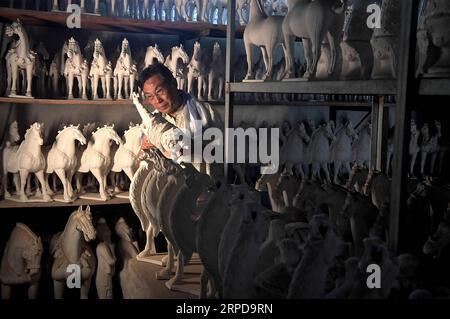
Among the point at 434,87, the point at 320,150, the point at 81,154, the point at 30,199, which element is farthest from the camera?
the point at 320,150

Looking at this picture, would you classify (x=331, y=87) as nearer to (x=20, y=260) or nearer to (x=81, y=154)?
(x=20, y=260)

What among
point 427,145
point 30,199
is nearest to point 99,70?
point 30,199

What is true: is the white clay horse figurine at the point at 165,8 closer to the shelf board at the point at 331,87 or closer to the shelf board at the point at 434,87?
the shelf board at the point at 331,87

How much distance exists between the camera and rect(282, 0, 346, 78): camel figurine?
1.91m

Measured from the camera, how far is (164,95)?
3.15 m

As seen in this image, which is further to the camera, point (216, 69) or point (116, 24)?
point (216, 69)

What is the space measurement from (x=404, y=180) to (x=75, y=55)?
10.0ft

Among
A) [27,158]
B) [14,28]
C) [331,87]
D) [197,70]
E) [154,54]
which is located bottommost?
[27,158]

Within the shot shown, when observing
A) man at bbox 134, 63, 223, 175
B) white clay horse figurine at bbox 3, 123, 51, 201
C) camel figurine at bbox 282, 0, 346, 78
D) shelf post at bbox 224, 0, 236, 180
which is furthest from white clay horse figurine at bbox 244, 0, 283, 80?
white clay horse figurine at bbox 3, 123, 51, 201

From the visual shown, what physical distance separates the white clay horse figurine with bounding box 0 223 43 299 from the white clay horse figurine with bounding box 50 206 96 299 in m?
0.13

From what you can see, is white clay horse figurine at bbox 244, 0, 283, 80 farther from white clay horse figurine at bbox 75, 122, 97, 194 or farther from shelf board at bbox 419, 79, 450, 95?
white clay horse figurine at bbox 75, 122, 97, 194

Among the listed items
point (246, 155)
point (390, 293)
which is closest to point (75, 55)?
point (246, 155)

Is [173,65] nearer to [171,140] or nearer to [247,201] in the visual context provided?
[171,140]

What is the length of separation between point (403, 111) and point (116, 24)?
117 inches
